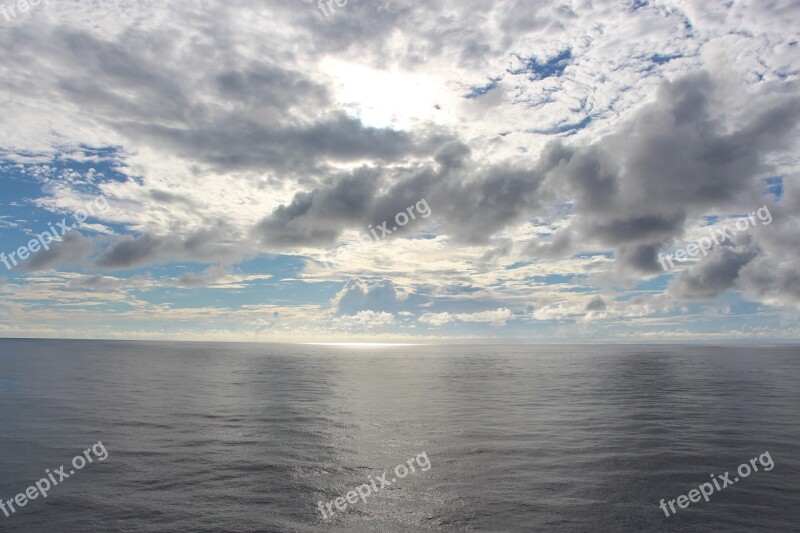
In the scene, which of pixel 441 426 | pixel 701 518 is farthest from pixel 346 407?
pixel 701 518

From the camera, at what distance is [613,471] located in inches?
1050

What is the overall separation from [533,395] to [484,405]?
13.1 m

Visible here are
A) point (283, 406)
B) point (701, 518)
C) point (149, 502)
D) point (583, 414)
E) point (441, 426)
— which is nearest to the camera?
point (701, 518)

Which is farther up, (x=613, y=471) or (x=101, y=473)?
(x=101, y=473)

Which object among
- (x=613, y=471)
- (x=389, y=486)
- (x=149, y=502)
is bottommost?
(x=613, y=471)

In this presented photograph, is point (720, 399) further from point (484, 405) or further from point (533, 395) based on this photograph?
point (484, 405)

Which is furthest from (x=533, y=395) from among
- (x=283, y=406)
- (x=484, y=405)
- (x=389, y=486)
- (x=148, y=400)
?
(x=148, y=400)

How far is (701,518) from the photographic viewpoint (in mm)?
20578

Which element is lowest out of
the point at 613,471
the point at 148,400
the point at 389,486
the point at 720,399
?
the point at 720,399

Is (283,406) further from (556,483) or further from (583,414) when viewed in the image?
(556,483)

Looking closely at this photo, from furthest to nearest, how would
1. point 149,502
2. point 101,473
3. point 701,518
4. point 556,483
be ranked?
point 101,473 → point 556,483 → point 149,502 → point 701,518

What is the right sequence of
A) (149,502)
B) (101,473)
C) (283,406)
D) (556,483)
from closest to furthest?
(149,502) < (556,483) < (101,473) < (283,406)

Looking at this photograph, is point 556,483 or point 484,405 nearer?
point 556,483

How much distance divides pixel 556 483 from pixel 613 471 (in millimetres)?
4497
